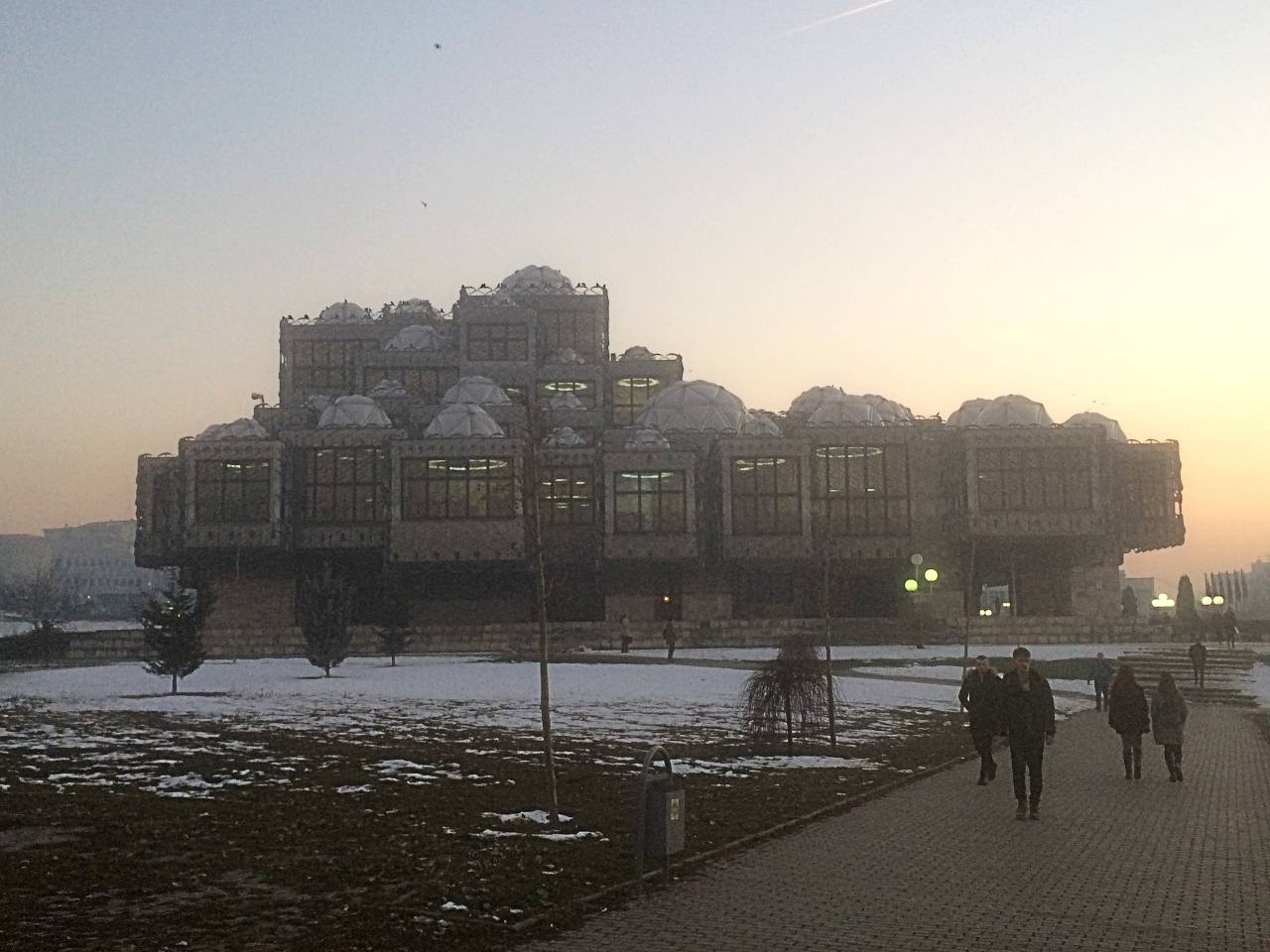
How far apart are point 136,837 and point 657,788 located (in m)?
5.72

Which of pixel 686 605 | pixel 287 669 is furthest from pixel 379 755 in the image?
pixel 686 605

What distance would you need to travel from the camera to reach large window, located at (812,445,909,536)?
2987 inches

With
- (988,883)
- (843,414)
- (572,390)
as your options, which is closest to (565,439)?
(572,390)

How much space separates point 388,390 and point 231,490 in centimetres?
2214

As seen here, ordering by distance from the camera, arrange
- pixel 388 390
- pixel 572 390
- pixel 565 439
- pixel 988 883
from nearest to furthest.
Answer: pixel 988 883, pixel 565 439, pixel 388 390, pixel 572 390

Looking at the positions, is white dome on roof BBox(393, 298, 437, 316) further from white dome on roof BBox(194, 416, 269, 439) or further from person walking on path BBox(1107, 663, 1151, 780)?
person walking on path BBox(1107, 663, 1151, 780)

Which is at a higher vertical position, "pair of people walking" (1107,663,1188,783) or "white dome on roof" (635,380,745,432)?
"white dome on roof" (635,380,745,432)

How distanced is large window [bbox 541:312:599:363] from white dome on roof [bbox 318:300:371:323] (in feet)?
54.4

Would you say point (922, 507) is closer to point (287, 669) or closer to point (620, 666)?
point (620, 666)

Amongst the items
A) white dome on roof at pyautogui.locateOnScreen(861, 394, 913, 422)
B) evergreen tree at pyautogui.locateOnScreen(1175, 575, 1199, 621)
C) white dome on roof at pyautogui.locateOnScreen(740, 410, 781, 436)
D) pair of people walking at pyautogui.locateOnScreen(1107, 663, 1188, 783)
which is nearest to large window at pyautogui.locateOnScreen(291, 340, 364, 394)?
white dome on roof at pyautogui.locateOnScreen(740, 410, 781, 436)

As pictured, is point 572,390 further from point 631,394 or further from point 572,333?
point 572,333

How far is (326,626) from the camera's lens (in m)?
42.1

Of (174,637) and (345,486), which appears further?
(345,486)

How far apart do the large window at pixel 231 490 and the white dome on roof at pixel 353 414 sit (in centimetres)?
810
